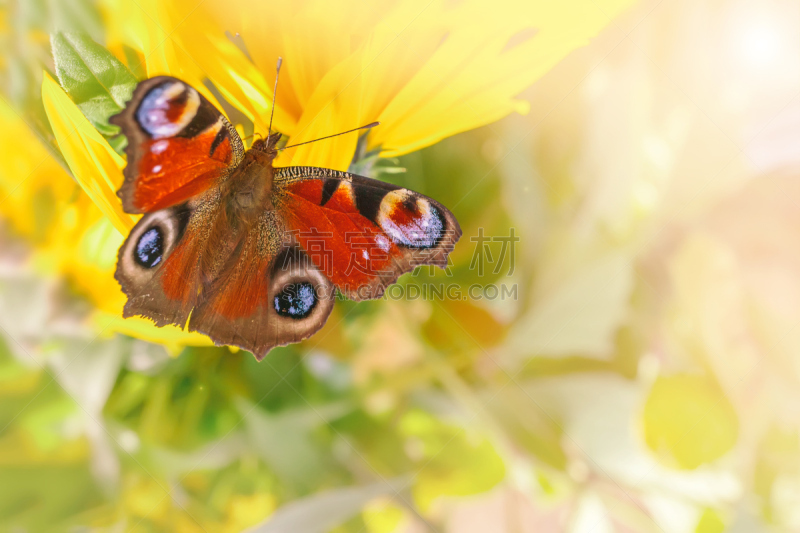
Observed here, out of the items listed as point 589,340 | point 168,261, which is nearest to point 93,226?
point 168,261

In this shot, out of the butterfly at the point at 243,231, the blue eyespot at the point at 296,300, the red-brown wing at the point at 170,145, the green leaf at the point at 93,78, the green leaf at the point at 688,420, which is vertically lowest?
the green leaf at the point at 688,420

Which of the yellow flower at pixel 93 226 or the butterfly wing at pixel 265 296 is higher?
the yellow flower at pixel 93 226

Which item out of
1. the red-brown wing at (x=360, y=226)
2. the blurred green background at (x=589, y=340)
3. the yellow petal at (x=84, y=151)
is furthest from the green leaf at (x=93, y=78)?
the blurred green background at (x=589, y=340)

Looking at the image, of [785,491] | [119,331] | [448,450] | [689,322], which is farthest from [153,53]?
[785,491]

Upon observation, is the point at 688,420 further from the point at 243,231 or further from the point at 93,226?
the point at 93,226

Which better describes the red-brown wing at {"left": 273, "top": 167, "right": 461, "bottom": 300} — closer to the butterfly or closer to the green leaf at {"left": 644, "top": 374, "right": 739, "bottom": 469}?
the butterfly

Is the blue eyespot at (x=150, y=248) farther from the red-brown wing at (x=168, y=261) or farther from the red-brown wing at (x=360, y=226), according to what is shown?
the red-brown wing at (x=360, y=226)

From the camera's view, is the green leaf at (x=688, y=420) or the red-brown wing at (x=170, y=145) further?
the green leaf at (x=688, y=420)
